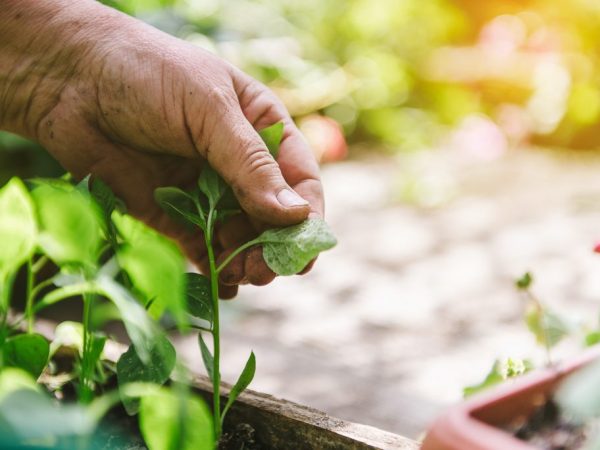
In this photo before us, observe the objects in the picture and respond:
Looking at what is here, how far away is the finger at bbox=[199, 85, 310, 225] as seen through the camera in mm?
791

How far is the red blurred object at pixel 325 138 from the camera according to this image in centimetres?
349

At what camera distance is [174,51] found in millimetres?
904

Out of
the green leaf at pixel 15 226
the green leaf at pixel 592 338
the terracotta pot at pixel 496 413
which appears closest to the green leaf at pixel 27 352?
the green leaf at pixel 15 226

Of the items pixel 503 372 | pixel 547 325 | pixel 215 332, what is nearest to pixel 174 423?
pixel 215 332

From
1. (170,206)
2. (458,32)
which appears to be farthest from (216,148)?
(458,32)

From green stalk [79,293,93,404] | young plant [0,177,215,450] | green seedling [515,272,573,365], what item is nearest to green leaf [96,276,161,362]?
young plant [0,177,215,450]

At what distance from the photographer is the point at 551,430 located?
0.67 m

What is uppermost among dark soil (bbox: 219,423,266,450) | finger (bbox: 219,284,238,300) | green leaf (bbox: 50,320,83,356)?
finger (bbox: 219,284,238,300)

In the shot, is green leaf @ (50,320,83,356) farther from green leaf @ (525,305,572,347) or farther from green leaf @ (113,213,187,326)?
green leaf @ (525,305,572,347)

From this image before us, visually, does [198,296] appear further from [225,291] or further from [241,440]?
[225,291]

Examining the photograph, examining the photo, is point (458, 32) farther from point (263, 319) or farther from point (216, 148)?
point (216, 148)

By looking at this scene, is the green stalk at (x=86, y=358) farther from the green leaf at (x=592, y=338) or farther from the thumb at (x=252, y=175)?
the green leaf at (x=592, y=338)

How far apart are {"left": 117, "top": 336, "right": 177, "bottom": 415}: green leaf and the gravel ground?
0.62 m

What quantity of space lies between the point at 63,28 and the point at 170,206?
0.30 meters
